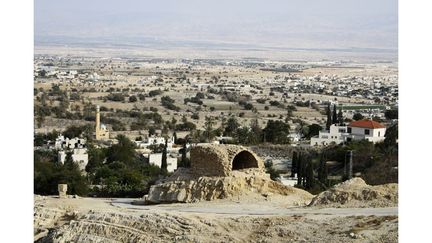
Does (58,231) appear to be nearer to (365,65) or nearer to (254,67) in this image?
(365,65)

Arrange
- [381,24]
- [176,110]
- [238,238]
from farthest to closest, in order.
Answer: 1. [381,24]
2. [176,110]
3. [238,238]

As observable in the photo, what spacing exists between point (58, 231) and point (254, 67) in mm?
104738

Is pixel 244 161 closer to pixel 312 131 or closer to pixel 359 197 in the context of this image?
pixel 359 197

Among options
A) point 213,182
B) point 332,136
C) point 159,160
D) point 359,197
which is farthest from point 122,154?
point 359,197

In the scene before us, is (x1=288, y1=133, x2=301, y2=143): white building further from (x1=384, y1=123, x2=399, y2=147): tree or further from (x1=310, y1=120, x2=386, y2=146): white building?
(x1=384, y1=123, x2=399, y2=147): tree

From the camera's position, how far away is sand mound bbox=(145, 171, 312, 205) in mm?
17859

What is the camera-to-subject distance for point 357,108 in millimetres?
63750

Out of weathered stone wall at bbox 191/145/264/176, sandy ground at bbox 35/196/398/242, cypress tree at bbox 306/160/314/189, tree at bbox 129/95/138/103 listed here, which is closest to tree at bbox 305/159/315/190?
cypress tree at bbox 306/160/314/189

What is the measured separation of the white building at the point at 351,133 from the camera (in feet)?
135

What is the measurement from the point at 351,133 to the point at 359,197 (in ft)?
85.5

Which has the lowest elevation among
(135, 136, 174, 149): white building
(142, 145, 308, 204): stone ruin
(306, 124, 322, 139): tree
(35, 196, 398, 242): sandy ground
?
(135, 136, 174, 149): white building

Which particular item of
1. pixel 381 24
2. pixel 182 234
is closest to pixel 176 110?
pixel 381 24

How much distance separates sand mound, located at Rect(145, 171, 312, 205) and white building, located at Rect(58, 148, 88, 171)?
17.3 metres

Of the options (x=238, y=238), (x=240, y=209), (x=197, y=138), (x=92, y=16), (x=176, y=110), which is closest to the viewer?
(x=238, y=238)
